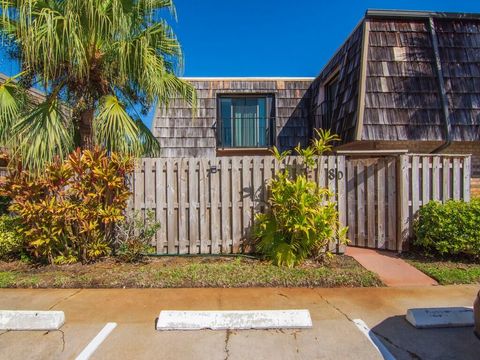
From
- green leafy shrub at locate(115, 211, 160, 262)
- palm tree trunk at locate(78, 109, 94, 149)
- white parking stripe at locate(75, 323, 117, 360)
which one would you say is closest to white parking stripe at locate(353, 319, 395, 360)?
white parking stripe at locate(75, 323, 117, 360)

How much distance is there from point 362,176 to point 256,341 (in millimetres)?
4057

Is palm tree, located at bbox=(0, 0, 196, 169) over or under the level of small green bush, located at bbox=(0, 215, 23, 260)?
over

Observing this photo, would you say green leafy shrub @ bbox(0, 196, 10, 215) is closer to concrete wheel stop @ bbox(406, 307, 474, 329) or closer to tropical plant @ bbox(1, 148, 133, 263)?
tropical plant @ bbox(1, 148, 133, 263)

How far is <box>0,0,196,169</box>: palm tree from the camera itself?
494 centimetres

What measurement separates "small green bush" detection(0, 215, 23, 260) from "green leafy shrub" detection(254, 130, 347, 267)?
157 inches

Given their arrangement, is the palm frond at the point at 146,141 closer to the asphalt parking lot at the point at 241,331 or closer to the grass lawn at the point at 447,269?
the asphalt parking lot at the point at 241,331

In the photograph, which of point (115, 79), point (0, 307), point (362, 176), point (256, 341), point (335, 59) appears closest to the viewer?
point (256, 341)

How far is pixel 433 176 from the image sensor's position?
6.02 m

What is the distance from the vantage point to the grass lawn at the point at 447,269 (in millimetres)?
4715

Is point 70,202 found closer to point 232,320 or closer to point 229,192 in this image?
point 229,192

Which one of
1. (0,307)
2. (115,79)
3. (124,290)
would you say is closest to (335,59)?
(115,79)

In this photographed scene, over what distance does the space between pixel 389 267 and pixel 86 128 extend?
5649 millimetres

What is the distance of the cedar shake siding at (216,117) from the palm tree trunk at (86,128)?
499cm

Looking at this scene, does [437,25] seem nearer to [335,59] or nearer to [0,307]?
[335,59]
